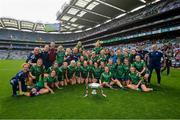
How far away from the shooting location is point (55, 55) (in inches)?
404

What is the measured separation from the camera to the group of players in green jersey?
819cm

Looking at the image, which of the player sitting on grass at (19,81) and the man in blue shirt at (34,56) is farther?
the man in blue shirt at (34,56)

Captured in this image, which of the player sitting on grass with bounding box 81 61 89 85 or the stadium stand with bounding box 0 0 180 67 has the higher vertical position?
the stadium stand with bounding box 0 0 180 67

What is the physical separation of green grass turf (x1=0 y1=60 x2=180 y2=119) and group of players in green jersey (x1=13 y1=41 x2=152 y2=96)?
2.74ft

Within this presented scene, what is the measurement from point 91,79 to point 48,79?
266 cm

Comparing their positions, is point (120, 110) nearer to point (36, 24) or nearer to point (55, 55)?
point (55, 55)

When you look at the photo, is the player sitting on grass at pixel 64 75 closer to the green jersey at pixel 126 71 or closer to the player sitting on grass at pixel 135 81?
the green jersey at pixel 126 71

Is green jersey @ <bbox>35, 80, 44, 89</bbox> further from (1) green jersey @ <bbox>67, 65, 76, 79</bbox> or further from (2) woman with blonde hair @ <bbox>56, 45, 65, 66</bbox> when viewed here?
(2) woman with blonde hair @ <bbox>56, 45, 65, 66</bbox>

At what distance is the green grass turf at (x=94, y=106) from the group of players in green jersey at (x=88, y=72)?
835 millimetres

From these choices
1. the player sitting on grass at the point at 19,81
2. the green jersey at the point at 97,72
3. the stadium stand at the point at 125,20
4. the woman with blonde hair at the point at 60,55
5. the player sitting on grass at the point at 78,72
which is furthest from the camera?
the stadium stand at the point at 125,20

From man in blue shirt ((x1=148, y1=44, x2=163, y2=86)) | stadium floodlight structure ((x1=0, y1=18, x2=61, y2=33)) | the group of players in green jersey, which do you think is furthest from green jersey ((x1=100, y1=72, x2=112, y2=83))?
stadium floodlight structure ((x1=0, y1=18, x2=61, y2=33))

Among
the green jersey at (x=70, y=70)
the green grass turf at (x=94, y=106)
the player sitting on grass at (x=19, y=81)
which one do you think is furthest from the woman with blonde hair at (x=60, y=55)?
the green grass turf at (x=94, y=106)

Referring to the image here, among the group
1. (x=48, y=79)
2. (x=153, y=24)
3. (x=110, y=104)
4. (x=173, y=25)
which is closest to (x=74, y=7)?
(x=153, y=24)

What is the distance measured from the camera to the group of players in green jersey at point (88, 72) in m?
Result: 8.19
